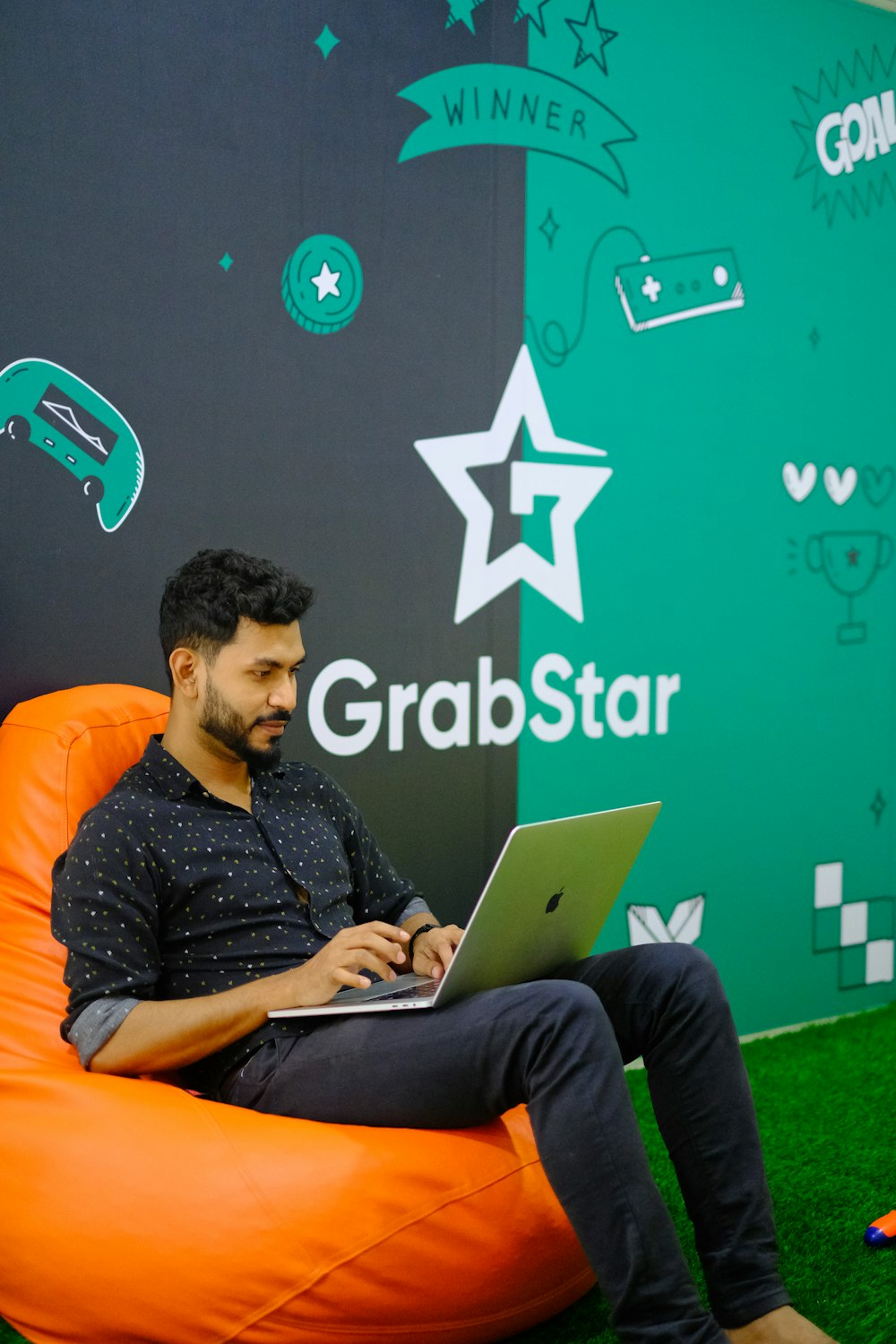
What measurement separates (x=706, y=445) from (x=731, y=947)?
118 cm

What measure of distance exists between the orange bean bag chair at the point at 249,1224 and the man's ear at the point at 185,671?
52 centimetres

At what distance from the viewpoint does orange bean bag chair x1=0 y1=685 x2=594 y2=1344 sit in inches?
59.7

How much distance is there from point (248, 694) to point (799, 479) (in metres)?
1.79

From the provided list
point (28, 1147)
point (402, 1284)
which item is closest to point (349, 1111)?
point (402, 1284)

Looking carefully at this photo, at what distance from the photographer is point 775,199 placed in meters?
3.04

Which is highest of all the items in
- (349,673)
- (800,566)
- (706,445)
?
(706,445)

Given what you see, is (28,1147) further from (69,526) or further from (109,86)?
(109,86)

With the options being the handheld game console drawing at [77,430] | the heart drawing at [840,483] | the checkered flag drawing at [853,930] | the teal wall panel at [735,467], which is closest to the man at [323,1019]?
the handheld game console drawing at [77,430]

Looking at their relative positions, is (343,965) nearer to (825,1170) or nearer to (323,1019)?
(323,1019)

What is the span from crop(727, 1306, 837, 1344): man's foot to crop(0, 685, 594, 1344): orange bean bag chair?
233 mm

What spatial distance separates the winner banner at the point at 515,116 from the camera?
2547mm

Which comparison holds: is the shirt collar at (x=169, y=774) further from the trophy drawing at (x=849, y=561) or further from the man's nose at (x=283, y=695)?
the trophy drawing at (x=849, y=561)

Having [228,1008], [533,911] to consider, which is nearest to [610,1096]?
[533,911]

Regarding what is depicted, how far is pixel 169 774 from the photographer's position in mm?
1823
